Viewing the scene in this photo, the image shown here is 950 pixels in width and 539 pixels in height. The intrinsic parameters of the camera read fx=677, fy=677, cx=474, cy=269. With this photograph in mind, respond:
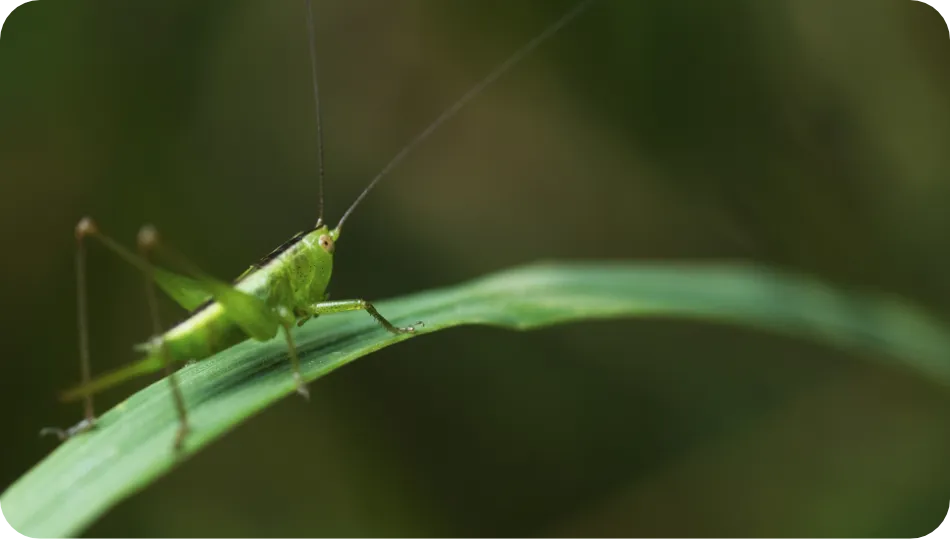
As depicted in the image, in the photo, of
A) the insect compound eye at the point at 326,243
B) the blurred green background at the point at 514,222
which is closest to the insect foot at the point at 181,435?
the insect compound eye at the point at 326,243

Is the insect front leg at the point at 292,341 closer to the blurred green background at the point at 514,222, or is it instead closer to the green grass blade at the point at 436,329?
the green grass blade at the point at 436,329

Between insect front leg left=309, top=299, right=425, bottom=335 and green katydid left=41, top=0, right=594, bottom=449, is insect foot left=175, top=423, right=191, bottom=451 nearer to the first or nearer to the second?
green katydid left=41, top=0, right=594, bottom=449

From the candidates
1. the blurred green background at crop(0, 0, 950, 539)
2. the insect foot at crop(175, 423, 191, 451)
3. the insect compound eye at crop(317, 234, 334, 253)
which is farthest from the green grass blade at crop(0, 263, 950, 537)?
the blurred green background at crop(0, 0, 950, 539)

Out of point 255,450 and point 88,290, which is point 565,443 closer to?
point 255,450

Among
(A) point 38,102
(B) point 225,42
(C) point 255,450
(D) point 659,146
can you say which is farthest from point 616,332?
(A) point 38,102

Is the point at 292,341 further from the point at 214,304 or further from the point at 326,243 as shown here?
the point at 326,243

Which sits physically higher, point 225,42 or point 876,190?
point 225,42

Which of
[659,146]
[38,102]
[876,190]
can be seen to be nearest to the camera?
[876,190]
